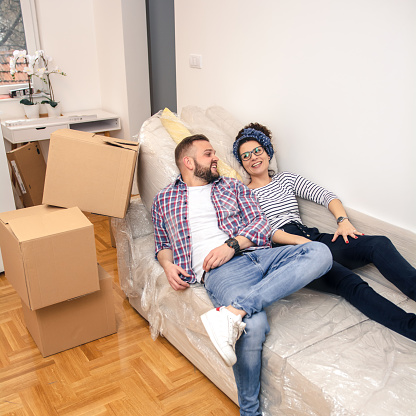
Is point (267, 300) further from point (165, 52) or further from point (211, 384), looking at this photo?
point (165, 52)

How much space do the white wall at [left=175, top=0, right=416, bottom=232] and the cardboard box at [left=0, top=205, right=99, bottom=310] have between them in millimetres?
1099

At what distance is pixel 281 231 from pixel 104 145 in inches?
33.2

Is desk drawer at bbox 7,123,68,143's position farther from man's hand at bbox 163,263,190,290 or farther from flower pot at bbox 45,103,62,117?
man's hand at bbox 163,263,190,290

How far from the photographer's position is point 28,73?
3.46 m

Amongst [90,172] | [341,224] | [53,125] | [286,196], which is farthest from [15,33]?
[341,224]

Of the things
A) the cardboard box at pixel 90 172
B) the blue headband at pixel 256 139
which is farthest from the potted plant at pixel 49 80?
the blue headband at pixel 256 139

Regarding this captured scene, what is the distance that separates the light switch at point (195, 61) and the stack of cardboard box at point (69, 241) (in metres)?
0.94

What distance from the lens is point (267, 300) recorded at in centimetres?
156

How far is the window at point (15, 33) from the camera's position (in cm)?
349

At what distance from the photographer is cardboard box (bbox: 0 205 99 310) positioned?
5.94 feet

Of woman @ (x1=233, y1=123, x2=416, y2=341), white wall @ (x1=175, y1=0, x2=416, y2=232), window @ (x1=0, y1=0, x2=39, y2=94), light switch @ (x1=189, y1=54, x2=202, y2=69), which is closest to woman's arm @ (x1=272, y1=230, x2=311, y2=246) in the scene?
woman @ (x1=233, y1=123, x2=416, y2=341)

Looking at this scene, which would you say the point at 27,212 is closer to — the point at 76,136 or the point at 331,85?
the point at 76,136

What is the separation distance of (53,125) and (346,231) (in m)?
2.38

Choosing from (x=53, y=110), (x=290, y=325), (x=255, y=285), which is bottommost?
(x=290, y=325)
